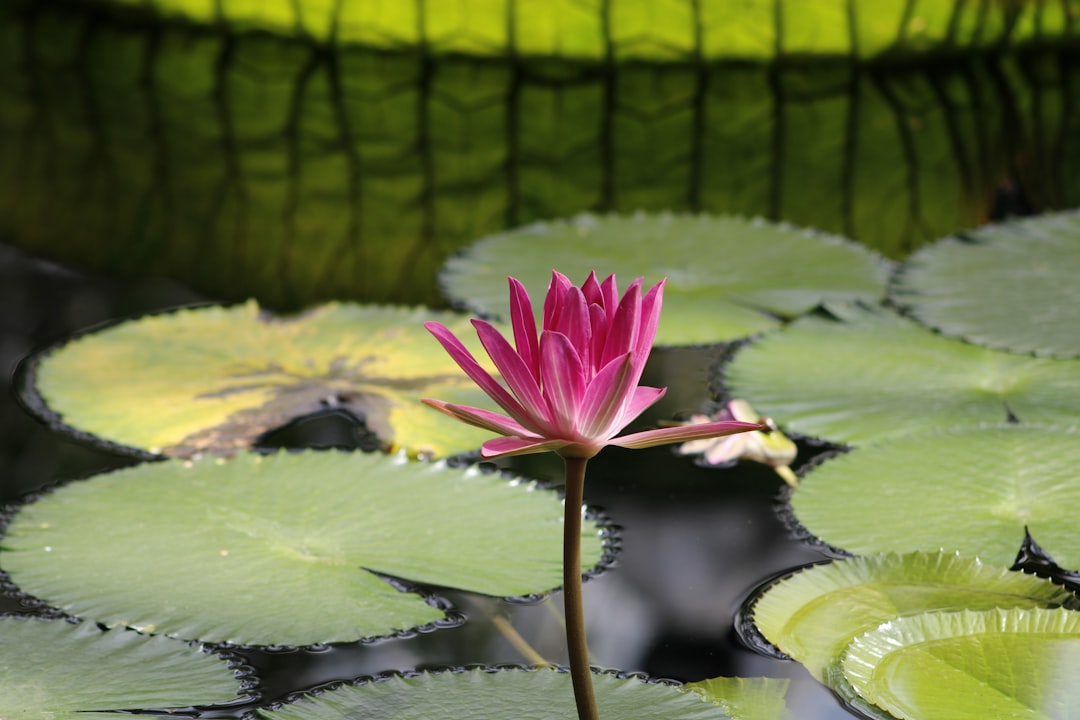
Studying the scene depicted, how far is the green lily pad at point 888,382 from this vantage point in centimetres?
150

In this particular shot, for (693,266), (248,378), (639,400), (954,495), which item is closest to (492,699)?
(639,400)

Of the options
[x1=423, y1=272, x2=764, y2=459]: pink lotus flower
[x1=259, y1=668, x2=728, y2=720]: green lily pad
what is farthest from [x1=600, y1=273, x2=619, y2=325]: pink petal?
[x1=259, y1=668, x2=728, y2=720]: green lily pad

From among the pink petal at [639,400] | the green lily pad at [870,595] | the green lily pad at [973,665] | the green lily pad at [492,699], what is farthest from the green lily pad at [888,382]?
the pink petal at [639,400]

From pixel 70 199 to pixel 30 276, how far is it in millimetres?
378

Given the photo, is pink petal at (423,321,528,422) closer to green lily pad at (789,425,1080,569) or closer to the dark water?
the dark water

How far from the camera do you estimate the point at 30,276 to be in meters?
2.13

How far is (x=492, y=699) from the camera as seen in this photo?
0.97 meters

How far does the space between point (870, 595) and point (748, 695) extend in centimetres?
19

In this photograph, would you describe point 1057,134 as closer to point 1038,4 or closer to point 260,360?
point 1038,4

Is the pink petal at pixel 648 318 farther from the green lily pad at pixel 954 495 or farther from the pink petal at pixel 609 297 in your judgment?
the green lily pad at pixel 954 495

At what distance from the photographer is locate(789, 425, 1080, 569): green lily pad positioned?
1243mm

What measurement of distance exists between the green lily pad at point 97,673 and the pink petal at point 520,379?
47 centimetres

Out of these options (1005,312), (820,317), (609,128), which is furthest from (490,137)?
(1005,312)

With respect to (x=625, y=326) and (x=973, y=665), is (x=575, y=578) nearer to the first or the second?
(x=625, y=326)
